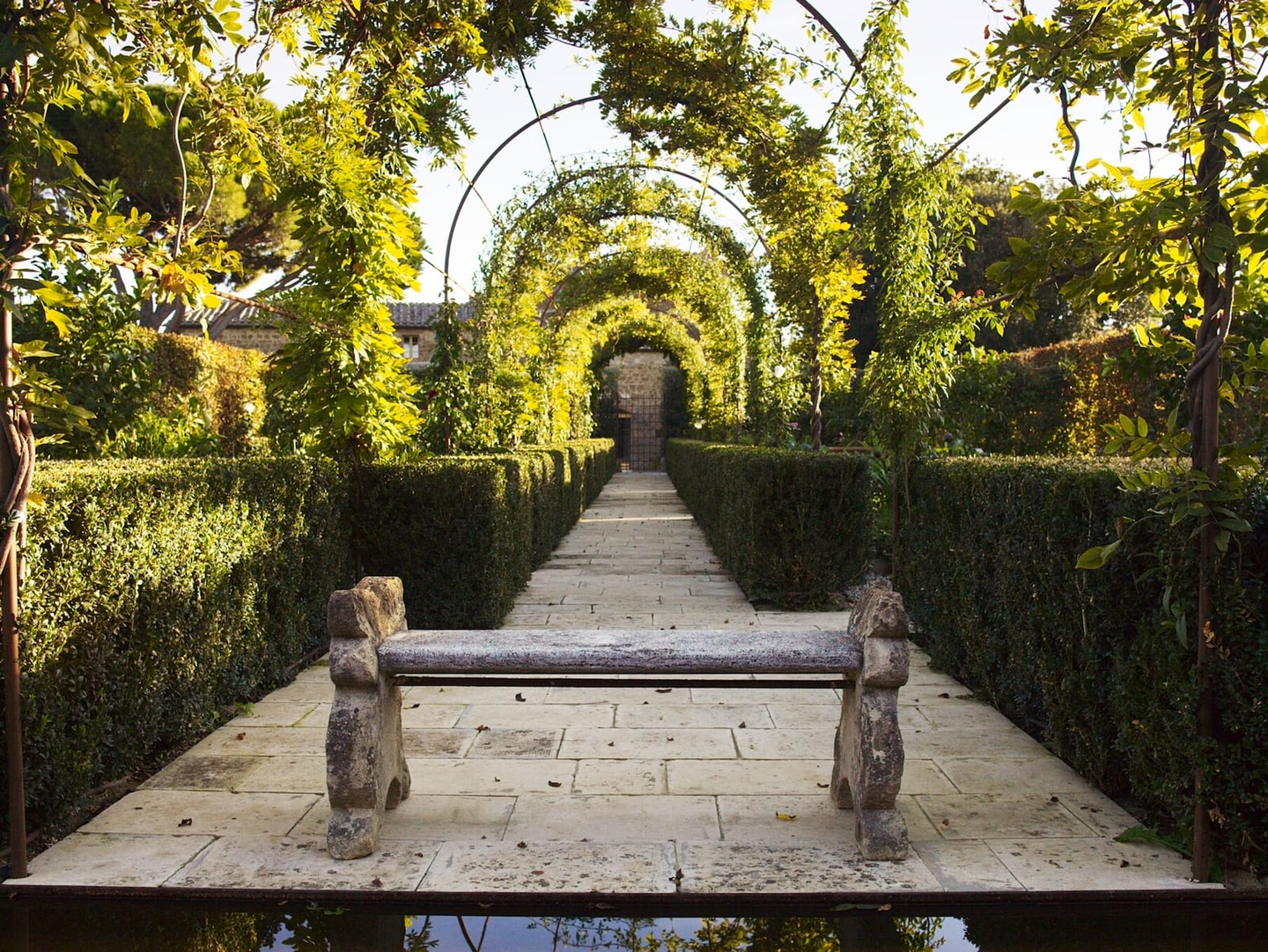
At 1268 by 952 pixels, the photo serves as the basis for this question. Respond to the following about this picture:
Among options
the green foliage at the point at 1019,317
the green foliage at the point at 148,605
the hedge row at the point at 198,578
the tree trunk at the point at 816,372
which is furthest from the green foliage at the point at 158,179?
the green foliage at the point at 1019,317

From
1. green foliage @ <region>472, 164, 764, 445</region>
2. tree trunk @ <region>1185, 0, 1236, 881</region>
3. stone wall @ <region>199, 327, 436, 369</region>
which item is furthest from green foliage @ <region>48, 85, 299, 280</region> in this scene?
tree trunk @ <region>1185, 0, 1236, 881</region>

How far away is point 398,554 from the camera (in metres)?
5.63

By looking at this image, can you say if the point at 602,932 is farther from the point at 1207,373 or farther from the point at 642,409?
the point at 642,409

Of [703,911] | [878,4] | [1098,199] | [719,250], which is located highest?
[878,4]

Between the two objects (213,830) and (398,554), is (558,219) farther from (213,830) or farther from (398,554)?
(213,830)

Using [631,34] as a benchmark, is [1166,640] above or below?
below

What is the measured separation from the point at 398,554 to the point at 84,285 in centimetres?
229

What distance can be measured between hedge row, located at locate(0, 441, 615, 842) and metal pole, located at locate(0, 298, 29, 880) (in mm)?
80

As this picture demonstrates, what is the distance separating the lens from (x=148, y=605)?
10.8 feet

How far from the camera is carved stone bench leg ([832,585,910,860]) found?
2.72m

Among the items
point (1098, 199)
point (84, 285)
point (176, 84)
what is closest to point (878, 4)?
point (1098, 199)

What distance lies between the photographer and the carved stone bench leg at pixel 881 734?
2.72m

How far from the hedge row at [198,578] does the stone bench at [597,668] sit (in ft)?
2.58

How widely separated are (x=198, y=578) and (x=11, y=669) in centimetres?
113
